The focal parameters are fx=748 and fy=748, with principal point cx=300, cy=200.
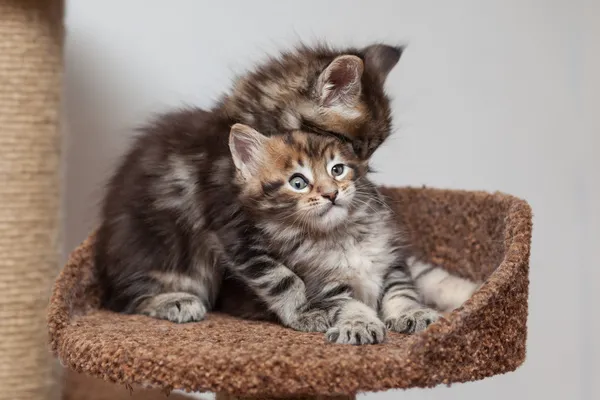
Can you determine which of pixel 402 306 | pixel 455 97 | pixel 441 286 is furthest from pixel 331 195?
pixel 455 97

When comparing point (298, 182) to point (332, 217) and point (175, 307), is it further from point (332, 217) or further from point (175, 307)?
point (175, 307)

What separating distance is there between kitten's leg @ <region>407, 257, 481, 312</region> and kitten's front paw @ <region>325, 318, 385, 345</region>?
1.66 feet

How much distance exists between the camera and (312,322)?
1.40 metres

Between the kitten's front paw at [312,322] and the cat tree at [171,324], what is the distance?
3 centimetres

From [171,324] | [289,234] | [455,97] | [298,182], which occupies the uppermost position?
[455,97]

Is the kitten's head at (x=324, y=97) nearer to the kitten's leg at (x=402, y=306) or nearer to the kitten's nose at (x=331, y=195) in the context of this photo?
the kitten's nose at (x=331, y=195)

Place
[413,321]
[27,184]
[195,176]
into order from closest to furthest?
[413,321] → [195,176] → [27,184]

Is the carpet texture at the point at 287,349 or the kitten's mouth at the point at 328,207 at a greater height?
the kitten's mouth at the point at 328,207

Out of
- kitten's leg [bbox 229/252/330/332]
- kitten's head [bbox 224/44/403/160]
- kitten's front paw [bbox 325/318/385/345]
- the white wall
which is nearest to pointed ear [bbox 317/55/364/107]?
kitten's head [bbox 224/44/403/160]

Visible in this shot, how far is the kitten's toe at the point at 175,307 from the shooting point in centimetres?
151

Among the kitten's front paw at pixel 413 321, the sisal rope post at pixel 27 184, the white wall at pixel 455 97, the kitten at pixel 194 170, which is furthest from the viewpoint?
the white wall at pixel 455 97

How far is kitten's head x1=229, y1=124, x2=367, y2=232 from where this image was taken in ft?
4.64

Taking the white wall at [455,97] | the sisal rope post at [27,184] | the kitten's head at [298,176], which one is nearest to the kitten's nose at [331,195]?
the kitten's head at [298,176]

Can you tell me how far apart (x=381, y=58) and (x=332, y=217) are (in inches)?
16.0
